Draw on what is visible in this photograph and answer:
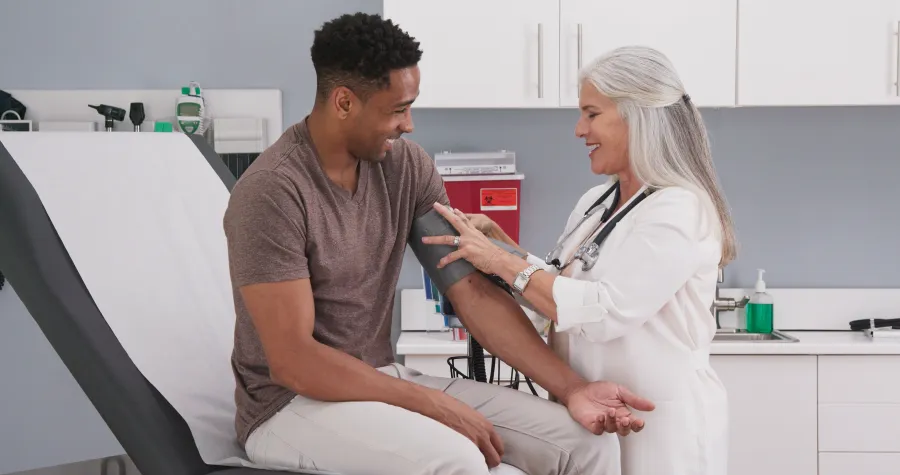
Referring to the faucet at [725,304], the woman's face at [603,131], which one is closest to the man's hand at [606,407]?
the woman's face at [603,131]

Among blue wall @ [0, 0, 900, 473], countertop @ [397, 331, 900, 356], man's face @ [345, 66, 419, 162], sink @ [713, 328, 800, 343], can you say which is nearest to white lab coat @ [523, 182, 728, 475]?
man's face @ [345, 66, 419, 162]

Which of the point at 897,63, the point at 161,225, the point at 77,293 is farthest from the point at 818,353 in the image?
the point at 77,293

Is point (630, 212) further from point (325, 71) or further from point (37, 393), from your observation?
point (37, 393)

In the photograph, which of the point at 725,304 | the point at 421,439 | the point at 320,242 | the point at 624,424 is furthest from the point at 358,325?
the point at 725,304

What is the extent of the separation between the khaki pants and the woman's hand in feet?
0.78

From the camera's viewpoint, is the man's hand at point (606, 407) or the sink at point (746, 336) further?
the sink at point (746, 336)

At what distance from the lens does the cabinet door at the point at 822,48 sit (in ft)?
9.14

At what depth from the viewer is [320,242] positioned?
5.02ft

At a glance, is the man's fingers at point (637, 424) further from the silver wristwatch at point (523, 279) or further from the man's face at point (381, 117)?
the man's face at point (381, 117)

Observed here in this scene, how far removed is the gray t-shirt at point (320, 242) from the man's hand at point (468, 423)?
21 cm

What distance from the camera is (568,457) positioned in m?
1.58

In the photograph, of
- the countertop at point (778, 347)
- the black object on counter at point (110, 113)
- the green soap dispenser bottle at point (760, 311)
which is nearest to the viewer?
the countertop at point (778, 347)

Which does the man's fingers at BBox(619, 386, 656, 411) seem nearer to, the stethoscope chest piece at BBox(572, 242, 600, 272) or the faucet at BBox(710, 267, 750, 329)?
the stethoscope chest piece at BBox(572, 242, 600, 272)

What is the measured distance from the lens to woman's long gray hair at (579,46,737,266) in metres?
Result: 1.75
